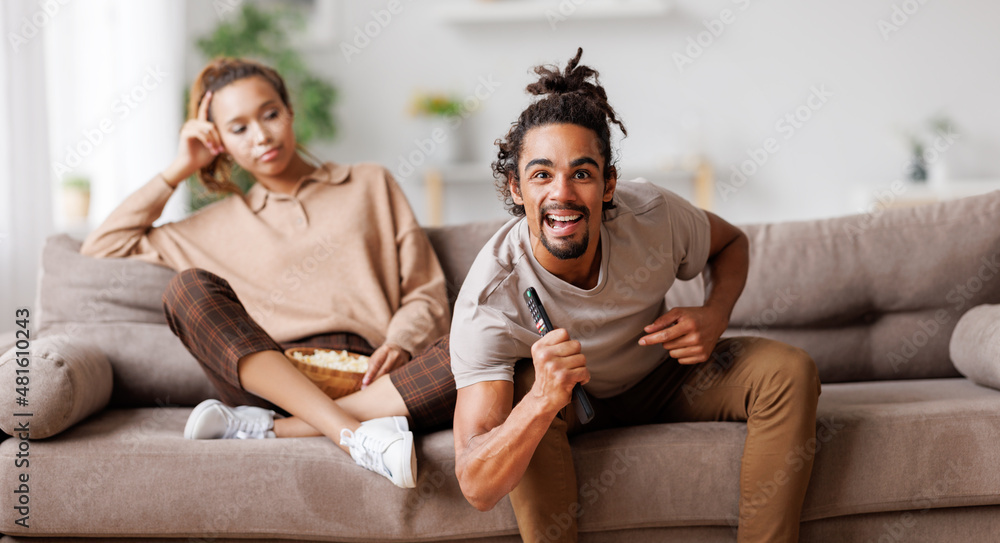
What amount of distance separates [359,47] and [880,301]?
3.53 m

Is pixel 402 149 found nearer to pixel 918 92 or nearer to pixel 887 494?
pixel 918 92

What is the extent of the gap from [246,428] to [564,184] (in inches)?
30.0

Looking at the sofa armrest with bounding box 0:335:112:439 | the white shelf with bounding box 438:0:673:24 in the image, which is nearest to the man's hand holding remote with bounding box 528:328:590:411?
the sofa armrest with bounding box 0:335:112:439

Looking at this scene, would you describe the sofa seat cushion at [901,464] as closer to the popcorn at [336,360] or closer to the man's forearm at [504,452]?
the man's forearm at [504,452]

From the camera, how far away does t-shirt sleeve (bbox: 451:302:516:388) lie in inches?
47.6

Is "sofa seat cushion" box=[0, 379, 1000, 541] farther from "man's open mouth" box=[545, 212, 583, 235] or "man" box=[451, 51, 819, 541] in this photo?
"man's open mouth" box=[545, 212, 583, 235]

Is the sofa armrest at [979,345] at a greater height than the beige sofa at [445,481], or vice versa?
the sofa armrest at [979,345]

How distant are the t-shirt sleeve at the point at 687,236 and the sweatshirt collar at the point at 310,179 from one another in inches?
32.1

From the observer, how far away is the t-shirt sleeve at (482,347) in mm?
1208

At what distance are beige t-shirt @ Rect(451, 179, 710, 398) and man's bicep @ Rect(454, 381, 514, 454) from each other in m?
0.02

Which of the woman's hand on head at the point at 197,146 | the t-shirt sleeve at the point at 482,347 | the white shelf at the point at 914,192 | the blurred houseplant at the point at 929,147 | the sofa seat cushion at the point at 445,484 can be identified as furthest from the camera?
the blurred houseplant at the point at 929,147

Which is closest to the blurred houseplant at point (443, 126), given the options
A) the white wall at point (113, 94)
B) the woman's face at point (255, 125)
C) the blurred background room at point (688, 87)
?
the blurred background room at point (688, 87)

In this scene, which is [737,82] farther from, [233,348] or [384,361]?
Result: [233,348]

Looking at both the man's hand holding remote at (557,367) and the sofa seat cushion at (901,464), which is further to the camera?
the sofa seat cushion at (901,464)
